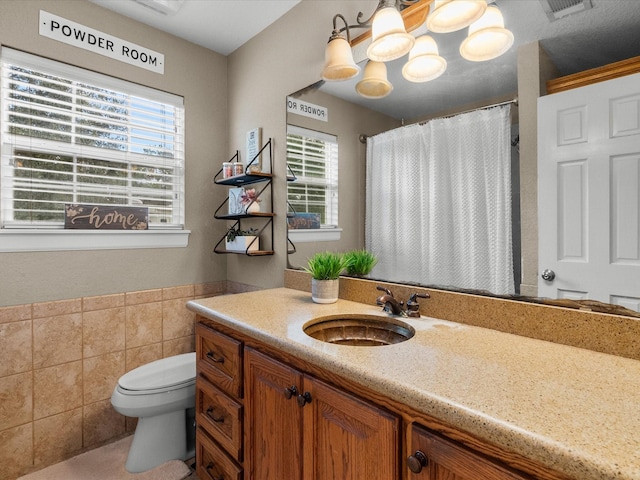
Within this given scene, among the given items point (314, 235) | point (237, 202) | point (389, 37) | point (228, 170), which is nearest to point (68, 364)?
point (237, 202)

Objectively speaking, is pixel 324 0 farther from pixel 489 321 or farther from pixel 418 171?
pixel 489 321

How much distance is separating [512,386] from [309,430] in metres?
0.57

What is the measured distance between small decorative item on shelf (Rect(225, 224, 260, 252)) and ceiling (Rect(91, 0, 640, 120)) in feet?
3.25

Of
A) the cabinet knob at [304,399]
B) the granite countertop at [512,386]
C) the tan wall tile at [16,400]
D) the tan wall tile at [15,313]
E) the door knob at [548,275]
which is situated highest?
the door knob at [548,275]

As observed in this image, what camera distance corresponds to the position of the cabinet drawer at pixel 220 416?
131cm

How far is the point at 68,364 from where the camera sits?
1.90 m

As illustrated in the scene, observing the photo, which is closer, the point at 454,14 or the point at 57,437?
the point at 454,14

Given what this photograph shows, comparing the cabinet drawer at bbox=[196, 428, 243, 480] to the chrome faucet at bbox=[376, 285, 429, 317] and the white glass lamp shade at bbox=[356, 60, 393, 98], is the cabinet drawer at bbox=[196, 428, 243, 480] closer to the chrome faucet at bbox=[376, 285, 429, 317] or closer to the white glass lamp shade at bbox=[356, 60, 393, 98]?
the chrome faucet at bbox=[376, 285, 429, 317]

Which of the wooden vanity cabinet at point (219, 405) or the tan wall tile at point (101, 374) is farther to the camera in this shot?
the tan wall tile at point (101, 374)

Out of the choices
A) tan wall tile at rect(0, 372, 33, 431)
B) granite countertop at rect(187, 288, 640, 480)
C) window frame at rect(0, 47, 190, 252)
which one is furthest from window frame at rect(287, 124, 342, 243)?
tan wall tile at rect(0, 372, 33, 431)

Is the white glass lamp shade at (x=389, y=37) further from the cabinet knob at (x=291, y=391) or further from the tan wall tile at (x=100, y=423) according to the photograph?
the tan wall tile at (x=100, y=423)

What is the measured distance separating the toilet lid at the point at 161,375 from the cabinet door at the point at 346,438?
109 centimetres

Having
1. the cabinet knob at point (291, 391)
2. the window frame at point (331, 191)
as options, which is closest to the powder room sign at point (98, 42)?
the window frame at point (331, 191)

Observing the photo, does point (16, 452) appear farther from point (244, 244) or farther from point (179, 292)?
point (244, 244)
